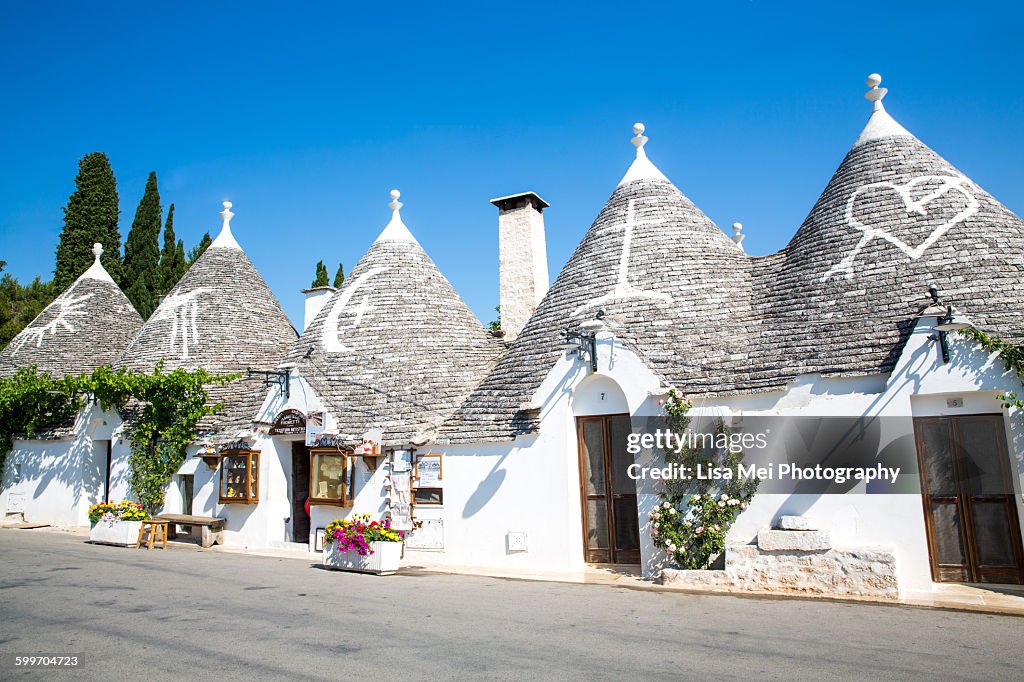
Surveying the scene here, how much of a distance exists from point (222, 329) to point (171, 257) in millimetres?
24686

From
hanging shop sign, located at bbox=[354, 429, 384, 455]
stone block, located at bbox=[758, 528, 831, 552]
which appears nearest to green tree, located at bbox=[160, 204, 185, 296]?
hanging shop sign, located at bbox=[354, 429, 384, 455]

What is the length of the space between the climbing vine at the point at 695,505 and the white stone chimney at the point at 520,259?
23.7ft

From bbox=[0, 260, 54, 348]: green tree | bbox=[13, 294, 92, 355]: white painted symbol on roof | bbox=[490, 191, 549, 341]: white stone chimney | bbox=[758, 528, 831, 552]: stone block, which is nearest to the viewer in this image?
bbox=[758, 528, 831, 552]: stone block

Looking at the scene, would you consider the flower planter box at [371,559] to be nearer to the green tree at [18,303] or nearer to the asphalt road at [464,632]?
the asphalt road at [464,632]

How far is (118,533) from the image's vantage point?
1424 cm

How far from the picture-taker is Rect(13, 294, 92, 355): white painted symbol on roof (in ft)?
69.1

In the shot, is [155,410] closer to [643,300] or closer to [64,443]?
[64,443]

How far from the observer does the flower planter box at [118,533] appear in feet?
46.5

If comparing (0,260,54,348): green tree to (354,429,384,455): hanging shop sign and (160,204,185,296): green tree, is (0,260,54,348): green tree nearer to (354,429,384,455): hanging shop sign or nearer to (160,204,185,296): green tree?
(160,204,185,296): green tree

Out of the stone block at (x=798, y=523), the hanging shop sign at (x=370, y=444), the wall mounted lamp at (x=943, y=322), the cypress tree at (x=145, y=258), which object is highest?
the cypress tree at (x=145, y=258)

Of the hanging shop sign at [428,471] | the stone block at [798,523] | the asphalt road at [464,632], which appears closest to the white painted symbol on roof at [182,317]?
the hanging shop sign at [428,471]

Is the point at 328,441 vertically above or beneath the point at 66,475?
above

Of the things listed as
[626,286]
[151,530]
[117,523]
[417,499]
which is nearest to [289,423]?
[417,499]

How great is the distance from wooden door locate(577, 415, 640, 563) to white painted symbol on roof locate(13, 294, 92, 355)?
17.7 m
